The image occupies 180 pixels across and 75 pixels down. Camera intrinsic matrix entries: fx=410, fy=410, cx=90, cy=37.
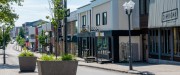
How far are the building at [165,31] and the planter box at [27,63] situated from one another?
10196 millimetres

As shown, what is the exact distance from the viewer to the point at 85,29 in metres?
49.4

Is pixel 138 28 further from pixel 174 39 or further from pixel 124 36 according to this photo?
pixel 174 39

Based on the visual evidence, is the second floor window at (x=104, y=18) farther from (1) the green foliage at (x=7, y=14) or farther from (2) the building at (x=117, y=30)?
(1) the green foliage at (x=7, y=14)

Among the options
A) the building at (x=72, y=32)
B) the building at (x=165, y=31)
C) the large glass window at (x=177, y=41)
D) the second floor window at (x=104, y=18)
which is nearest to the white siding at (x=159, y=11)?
the building at (x=165, y=31)

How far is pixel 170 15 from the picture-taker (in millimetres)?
29672

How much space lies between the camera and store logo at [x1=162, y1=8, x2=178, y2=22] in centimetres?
2867

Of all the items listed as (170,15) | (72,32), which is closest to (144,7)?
(170,15)

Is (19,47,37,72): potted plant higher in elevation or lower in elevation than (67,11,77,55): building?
lower

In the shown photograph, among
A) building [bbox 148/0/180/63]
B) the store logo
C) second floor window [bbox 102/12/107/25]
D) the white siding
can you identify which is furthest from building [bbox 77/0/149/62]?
the store logo

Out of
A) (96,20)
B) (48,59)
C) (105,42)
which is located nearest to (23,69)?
(48,59)

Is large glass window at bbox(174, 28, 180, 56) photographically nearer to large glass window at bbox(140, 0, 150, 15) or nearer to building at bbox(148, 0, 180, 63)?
building at bbox(148, 0, 180, 63)

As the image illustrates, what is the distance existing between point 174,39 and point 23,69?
1214 centimetres

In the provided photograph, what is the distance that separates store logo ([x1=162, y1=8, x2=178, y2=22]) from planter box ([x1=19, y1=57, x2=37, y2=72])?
10.2 meters

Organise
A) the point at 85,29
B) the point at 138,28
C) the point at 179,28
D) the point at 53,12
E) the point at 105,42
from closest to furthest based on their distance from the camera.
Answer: the point at 53,12 < the point at 179,28 < the point at 138,28 < the point at 105,42 < the point at 85,29
